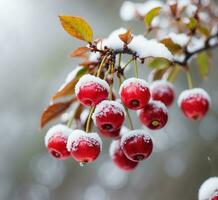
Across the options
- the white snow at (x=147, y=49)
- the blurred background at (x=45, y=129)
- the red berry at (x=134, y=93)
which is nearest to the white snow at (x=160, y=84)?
the white snow at (x=147, y=49)

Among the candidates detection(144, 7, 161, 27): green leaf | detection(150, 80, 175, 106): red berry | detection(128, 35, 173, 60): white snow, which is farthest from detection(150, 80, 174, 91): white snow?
detection(128, 35, 173, 60): white snow

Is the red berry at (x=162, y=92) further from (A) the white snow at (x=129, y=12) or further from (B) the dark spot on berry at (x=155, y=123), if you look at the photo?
(A) the white snow at (x=129, y=12)

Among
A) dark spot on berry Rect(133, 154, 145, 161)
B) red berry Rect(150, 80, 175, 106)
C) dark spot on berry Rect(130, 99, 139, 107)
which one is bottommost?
dark spot on berry Rect(133, 154, 145, 161)

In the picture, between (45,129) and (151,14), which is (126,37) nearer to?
(151,14)

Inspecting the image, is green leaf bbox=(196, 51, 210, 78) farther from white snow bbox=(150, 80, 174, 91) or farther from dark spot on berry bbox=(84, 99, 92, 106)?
dark spot on berry bbox=(84, 99, 92, 106)

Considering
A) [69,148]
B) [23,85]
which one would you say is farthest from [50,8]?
[69,148]

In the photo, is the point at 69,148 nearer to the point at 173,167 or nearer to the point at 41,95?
the point at 173,167
